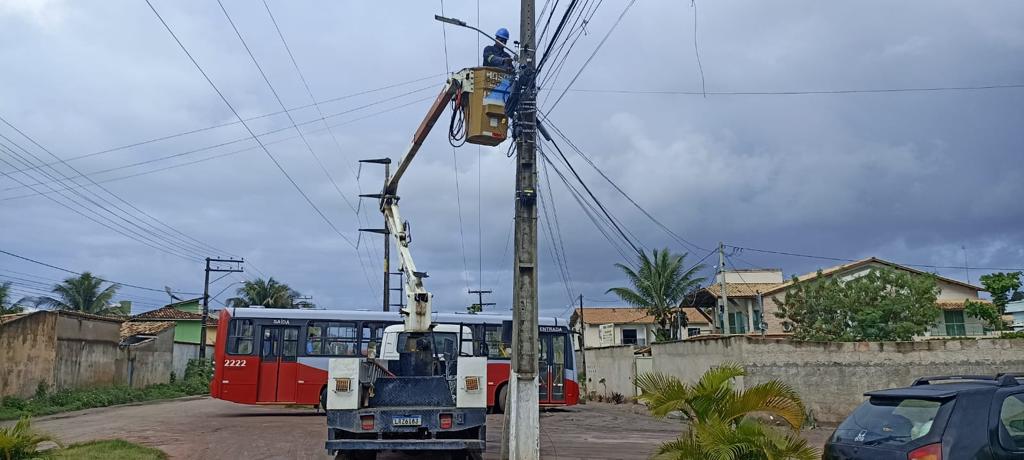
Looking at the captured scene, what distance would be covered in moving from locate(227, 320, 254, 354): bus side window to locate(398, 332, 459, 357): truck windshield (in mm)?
7113

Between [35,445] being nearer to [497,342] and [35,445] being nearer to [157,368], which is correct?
[497,342]

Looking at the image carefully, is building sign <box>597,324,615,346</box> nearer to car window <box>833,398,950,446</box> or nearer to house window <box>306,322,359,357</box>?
house window <box>306,322,359,357</box>

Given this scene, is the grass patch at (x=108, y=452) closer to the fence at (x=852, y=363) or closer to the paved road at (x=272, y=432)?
the paved road at (x=272, y=432)

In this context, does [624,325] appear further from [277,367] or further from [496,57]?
[496,57]

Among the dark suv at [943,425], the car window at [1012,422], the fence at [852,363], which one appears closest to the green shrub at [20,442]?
the dark suv at [943,425]

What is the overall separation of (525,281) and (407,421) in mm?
2674

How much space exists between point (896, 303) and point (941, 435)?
19834 mm

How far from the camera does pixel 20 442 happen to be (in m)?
8.95

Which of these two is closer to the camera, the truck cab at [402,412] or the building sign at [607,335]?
the truck cab at [402,412]

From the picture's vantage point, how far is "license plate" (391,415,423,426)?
9633mm

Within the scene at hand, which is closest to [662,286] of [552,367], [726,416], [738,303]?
[738,303]

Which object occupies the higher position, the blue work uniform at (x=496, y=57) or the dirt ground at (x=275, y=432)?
the blue work uniform at (x=496, y=57)

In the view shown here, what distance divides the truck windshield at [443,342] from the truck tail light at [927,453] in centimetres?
874

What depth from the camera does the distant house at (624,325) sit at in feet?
158
